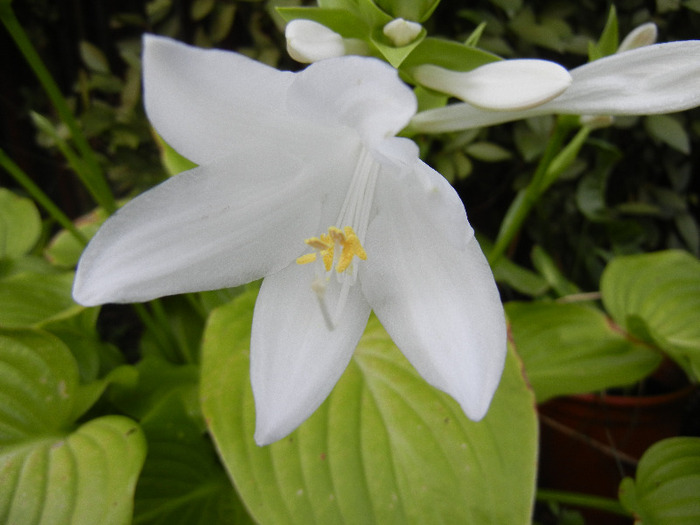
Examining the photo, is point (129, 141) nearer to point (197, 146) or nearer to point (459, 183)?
point (459, 183)

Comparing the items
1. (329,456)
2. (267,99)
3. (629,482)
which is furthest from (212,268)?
(629,482)

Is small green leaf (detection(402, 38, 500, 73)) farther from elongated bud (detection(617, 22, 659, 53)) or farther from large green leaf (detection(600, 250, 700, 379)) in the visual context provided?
large green leaf (detection(600, 250, 700, 379))

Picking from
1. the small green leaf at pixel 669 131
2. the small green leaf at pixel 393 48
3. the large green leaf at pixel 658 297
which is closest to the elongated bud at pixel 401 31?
the small green leaf at pixel 393 48

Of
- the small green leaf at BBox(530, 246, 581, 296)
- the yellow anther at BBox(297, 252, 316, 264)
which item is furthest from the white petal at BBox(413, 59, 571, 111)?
the small green leaf at BBox(530, 246, 581, 296)

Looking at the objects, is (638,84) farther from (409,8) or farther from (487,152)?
(487,152)

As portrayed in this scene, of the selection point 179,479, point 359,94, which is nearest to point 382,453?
point 179,479

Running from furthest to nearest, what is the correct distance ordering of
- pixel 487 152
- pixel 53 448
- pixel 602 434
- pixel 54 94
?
pixel 487 152, pixel 602 434, pixel 54 94, pixel 53 448

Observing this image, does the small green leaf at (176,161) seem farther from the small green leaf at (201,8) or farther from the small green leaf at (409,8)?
the small green leaf at (201,8)
